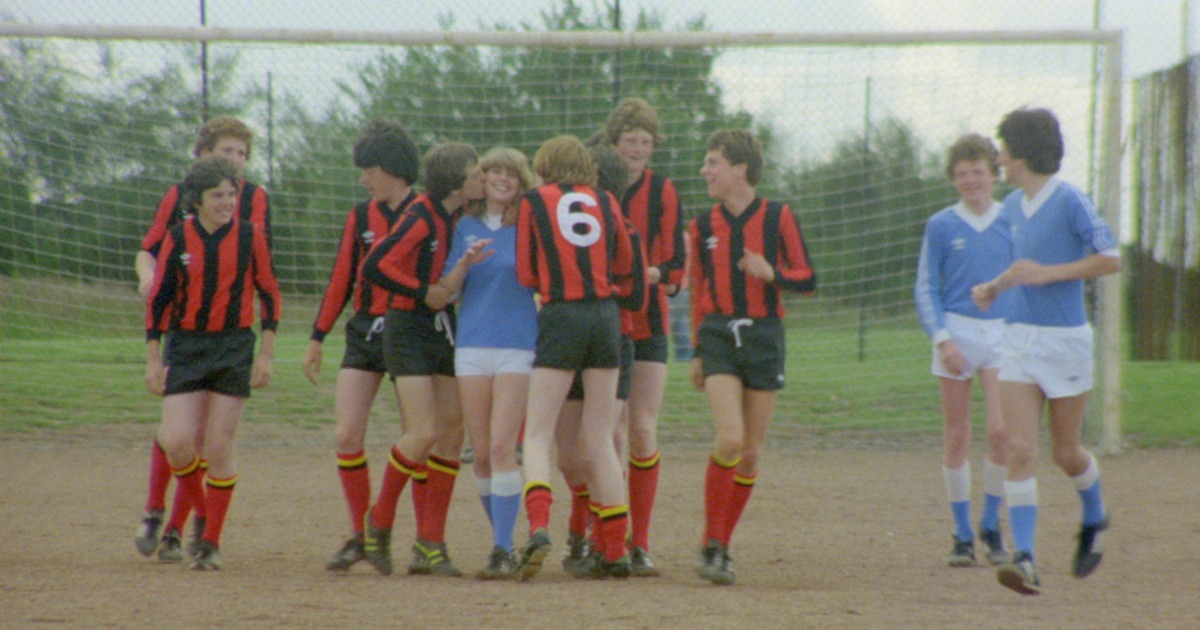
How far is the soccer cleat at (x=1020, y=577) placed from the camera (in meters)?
4.56

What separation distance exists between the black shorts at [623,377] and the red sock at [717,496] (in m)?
0.46

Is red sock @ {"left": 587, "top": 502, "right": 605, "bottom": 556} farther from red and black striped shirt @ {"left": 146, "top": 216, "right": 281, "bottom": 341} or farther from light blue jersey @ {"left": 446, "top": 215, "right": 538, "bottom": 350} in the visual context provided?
red and black striped shirt @ {"left": 146, "top": 216, "right": 281, "bottom": 341}

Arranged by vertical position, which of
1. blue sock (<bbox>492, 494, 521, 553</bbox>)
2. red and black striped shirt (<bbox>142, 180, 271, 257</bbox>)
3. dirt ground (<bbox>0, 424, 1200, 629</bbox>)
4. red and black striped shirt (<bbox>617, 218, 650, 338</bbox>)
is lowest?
dirt ground (<bbox>0, 424, 1200, 629</bbox>)

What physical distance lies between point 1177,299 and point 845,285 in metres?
4.10

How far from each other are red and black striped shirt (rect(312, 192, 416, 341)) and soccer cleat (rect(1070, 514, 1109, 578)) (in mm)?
2981

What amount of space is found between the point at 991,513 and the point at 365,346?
110 inches

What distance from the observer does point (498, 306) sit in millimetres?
5199

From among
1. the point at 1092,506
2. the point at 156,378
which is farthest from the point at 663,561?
the point at 156,378

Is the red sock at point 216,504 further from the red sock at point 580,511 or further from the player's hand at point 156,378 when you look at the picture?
the red sock at point 580,511

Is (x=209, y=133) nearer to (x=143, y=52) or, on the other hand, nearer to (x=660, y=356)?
(x=660, y=356)

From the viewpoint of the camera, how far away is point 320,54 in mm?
10000

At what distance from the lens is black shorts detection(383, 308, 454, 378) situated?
17.4 feet

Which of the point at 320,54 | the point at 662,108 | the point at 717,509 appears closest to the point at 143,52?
the point at 320,54

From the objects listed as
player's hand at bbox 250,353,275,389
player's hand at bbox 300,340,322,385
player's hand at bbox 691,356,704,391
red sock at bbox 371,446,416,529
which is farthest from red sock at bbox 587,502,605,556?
player's hand at bbox 250,353,275,389
